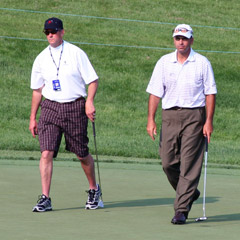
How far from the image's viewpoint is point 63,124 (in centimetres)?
951

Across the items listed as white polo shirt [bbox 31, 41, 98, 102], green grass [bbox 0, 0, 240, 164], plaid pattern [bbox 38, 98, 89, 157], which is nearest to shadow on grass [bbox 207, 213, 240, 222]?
plaid pattern [bbox 38, 98, 89, 157]

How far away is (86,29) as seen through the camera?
32.8 meters

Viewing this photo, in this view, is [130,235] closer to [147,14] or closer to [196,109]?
[196,109]

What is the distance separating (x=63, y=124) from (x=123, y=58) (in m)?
20.3

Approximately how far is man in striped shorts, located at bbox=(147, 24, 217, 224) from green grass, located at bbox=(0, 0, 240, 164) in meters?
6.04

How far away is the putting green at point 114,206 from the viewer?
26.4 feet

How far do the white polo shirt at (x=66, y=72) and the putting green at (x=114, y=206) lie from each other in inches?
47.9

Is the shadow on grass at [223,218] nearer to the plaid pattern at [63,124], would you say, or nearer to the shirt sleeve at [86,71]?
the plaid pattern at [63,124]

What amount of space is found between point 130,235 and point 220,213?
183cm

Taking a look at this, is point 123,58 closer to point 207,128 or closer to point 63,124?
point 63,124

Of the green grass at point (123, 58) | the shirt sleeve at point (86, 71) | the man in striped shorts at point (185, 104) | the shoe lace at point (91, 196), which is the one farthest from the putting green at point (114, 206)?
the green grass at point (123, 58)

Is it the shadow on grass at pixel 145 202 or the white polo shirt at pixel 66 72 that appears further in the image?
the shadow on grass at pixel 145 202

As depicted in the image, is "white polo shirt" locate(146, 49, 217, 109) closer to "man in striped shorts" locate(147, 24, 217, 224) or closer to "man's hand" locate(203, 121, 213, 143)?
"man in striped shorts" locate(147, 24, 217, 224)

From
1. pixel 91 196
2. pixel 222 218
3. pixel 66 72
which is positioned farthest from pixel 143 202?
pixel 66 72
